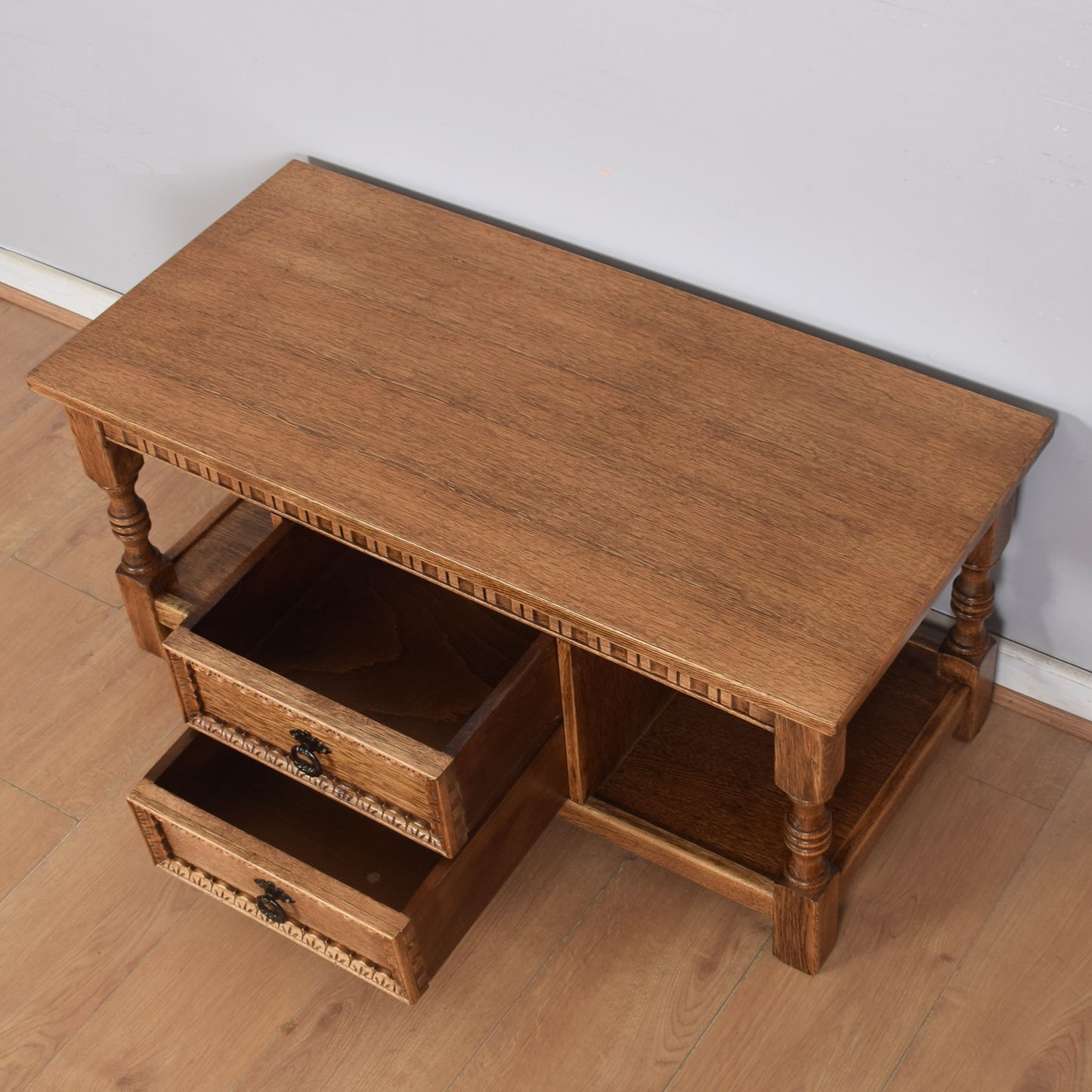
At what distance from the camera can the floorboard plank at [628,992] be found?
4.52 feet

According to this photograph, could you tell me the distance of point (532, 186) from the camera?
1.54 meters

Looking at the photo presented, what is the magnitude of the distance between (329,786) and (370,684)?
19 centimetres

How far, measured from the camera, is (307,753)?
1341 mm

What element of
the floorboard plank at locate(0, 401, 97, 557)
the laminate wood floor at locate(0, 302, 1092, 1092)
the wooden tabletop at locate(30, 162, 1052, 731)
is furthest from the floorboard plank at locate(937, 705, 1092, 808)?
the floorboard plank at locate(0, 401, 97, 557)

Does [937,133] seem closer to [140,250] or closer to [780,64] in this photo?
[780,64]

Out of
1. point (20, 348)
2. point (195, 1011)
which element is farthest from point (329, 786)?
point (20, 348)

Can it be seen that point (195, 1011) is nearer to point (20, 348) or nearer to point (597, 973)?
point (597, 973)

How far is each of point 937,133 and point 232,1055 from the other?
3.48ft

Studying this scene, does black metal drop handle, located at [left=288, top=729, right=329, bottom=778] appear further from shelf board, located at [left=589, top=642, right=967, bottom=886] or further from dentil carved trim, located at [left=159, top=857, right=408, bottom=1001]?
shelf board, located at [left=589, top=642, right=967, bottom=886]

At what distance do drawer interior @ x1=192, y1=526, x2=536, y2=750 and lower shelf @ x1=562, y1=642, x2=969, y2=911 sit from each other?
174 mm

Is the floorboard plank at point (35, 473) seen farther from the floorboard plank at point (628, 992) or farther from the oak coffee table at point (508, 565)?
the floorboard plank at point (628, 992)

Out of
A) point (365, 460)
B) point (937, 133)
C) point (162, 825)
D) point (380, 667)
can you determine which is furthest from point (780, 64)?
point (162, 825)

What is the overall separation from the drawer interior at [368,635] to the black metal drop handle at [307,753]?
13 centimetres

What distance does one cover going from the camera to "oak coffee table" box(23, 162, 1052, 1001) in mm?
1211
